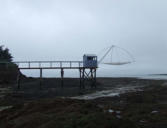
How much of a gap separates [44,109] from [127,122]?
6.31m

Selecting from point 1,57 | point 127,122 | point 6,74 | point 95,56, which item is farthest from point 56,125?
point 1,57

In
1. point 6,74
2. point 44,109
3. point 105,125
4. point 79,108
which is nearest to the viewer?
point 105,125

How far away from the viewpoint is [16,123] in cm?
1415

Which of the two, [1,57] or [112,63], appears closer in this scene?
[112,63]

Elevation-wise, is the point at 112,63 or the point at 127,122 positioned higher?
the point at 112,63

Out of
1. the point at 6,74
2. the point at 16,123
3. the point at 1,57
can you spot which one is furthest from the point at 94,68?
the point at 16,123

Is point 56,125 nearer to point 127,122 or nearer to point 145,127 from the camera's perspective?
point 127,122

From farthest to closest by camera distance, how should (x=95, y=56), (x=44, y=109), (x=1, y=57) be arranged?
(x=1, y=57), (x=95, y=56), (x=44, y=109)

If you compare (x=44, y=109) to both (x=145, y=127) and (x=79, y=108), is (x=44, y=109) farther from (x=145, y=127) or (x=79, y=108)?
(x=145, y=127)

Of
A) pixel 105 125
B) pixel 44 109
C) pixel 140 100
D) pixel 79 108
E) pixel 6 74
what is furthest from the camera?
pixel 6 74

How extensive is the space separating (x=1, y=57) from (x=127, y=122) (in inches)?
2383

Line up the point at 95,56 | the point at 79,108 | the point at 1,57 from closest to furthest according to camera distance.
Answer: the point at 79,108
the point at 95,56
the point at 1,57

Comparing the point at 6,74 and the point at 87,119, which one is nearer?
the point at 87,119

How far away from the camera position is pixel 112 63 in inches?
1937
